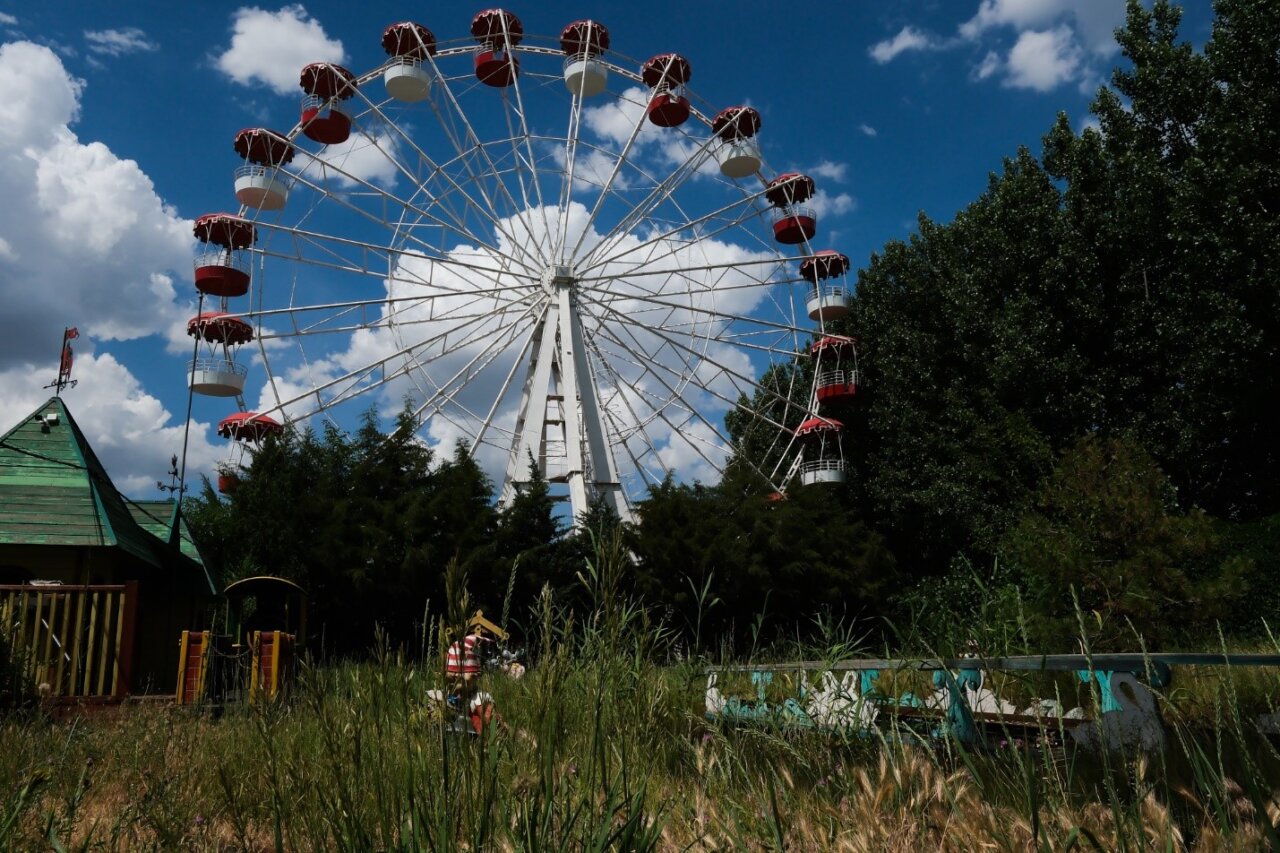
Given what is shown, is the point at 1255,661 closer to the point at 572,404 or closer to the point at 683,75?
the point at 572,404

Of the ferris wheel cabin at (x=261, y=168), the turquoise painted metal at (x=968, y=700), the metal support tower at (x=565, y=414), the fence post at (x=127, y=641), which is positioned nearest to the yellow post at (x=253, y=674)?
the turquoise painted metal at (x=968, y=700)

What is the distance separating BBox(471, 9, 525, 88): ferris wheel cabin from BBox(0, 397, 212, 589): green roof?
18.3m

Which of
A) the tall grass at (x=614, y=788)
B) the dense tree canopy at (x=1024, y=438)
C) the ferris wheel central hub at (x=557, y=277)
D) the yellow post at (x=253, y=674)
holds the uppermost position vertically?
the ferris wheel central hub at (x=557, y=277)

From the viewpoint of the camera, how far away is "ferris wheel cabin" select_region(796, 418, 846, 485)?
27.8 metres

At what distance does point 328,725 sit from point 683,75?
2832cm

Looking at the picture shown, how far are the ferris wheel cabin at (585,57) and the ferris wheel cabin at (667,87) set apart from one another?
140 centimetres

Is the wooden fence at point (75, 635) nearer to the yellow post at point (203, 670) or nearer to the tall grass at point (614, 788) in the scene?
the yellow post at point (203, 670)

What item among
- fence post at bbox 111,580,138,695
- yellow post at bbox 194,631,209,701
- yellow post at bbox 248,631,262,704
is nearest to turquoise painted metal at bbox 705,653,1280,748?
yellow post at bbox 248,631,262,704

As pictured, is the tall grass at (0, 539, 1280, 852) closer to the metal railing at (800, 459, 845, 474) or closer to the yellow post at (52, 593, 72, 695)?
the yellow post at (52, 593, 72, 695)

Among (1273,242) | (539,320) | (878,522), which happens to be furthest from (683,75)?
(1273,242)

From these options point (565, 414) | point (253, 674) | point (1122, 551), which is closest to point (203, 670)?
point (253, 674)

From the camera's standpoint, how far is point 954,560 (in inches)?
891

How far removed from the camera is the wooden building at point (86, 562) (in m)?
8.66

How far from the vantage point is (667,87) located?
2761 centimetres
